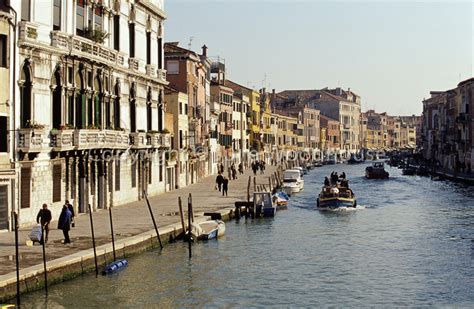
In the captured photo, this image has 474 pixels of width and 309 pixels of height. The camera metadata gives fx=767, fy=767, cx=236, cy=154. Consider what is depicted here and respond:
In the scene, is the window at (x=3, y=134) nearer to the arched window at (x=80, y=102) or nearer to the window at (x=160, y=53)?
the arched window at (x=80, y=102)

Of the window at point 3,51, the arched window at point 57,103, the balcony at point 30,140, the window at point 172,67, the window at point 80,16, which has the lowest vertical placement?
the balcony at point 30,140

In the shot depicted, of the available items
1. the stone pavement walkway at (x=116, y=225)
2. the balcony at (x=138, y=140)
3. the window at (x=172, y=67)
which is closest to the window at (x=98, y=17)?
the balcony at (x=138, y=140)

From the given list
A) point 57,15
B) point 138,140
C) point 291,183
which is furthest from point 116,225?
point 291,183

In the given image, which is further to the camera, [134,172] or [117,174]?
[134,172]

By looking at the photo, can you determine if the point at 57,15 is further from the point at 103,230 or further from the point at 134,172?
the point at 134,172

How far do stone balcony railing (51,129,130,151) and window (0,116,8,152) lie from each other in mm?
2594

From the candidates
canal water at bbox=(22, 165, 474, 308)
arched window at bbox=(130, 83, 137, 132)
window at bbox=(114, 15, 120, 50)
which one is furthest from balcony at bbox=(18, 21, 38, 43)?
arched window at bbox=(130, 83, 137, 132)

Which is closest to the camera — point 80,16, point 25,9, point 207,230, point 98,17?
point 25,9

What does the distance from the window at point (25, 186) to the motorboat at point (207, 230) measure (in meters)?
5.14

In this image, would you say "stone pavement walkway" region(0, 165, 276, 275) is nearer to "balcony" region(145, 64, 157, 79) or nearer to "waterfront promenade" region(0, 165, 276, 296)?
"waterfront promenade" region(0, 165, 276, 296)

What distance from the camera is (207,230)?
82.7 ft

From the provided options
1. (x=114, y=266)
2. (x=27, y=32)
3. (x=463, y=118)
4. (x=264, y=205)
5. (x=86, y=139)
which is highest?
(x=27, y=32)

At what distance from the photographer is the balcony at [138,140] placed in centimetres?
3241

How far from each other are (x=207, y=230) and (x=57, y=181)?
16.8 feet
